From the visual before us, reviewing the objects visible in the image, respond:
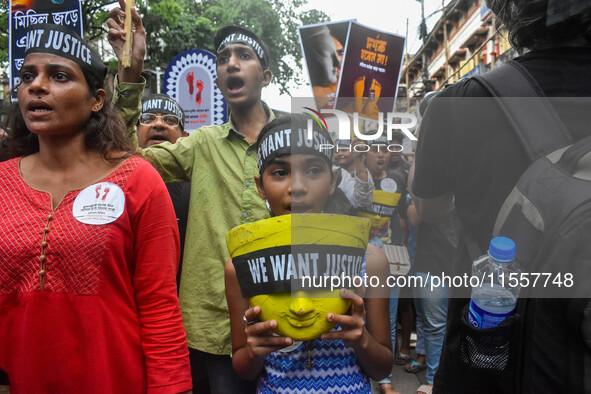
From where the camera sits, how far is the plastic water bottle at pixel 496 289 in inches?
39.0

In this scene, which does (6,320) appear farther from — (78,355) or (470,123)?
(470,123)

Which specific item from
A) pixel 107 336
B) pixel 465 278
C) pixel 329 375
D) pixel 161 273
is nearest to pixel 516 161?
pixel 465 278

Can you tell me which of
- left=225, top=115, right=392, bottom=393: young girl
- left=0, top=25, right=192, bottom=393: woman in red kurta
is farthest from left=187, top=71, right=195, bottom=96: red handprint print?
left=225, top=115, right=392, bottom=393: young girl

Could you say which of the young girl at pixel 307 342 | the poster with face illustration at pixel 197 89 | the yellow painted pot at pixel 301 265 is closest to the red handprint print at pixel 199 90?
the poster with face illustration at pixel 197 89

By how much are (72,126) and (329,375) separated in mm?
1274

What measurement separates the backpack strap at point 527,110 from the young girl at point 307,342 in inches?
23.6

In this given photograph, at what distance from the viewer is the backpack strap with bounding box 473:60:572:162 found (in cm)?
103

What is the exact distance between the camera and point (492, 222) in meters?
1.23

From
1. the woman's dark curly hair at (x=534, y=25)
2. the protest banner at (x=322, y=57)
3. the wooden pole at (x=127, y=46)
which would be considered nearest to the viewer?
the woman's dark curly hair at (x=534, y=25)

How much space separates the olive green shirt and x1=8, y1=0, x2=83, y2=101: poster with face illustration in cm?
120

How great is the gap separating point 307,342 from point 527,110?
0.94 metres

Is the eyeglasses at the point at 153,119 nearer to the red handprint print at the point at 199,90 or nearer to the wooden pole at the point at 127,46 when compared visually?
the wooden pole at the point at 127,46

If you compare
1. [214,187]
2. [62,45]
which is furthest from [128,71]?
[214,187]

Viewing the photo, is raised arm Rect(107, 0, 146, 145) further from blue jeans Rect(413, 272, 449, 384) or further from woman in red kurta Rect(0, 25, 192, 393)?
blue jeans Rect(413, 272, 449, 384)
